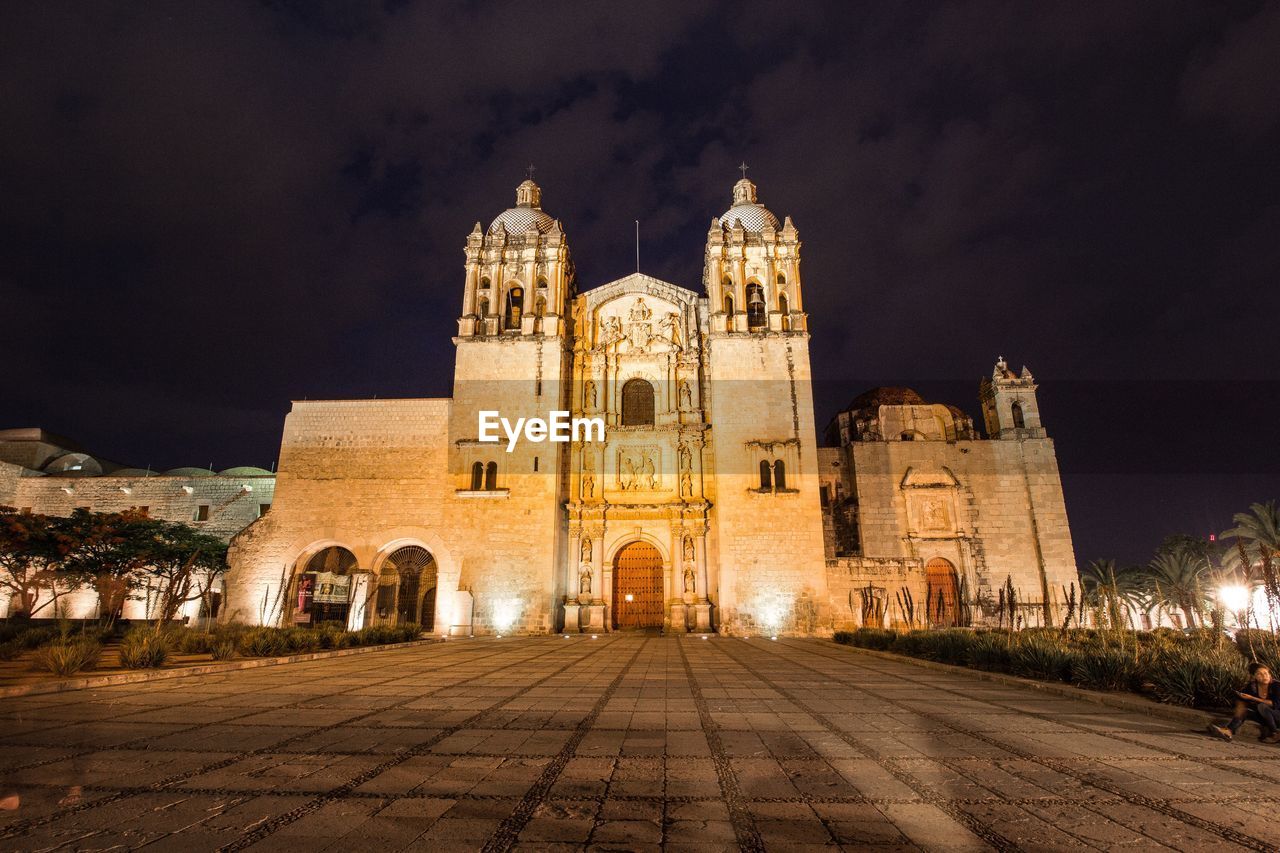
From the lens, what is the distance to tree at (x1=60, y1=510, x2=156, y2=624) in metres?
16.8

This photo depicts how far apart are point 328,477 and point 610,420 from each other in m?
10.3

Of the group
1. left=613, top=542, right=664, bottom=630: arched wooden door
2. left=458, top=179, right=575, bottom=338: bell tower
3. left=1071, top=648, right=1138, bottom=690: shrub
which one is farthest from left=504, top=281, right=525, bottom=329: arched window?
left=1071, top=648, right=1138, bottom=690: shrub

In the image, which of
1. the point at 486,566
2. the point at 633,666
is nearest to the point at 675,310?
the point at 486,566

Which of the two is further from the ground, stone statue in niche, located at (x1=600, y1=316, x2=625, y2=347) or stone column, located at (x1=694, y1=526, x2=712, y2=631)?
stone statue in niche, located at (x1=600, y1=316, x2=625, y2=347)

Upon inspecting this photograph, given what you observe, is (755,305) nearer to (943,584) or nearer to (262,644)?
(943,584)

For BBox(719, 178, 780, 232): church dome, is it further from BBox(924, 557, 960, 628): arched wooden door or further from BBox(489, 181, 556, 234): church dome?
BBox(924, 557, 960, 628): arched wooden door

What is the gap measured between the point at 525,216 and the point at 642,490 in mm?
12890

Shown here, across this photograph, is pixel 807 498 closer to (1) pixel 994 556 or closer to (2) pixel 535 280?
(1) pixel 994 556

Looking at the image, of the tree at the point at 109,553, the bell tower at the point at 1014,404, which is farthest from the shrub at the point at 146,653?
the bell tower at the point at 1014,404

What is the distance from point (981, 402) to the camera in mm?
25422

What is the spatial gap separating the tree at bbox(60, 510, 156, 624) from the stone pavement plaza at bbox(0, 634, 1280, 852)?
43.2ft

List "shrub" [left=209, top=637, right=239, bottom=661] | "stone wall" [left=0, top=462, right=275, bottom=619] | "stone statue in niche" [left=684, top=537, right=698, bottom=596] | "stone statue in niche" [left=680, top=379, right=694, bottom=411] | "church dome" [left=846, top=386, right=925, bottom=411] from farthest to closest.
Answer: "church dome" [left=846, top=386, right=925, bottom=411], "stone wall" [left=0, top=462, right=275, bottom=619], "stone statue in niche" [left=680, top=379, right=694, bottom=411], "stone statue in niche" [left=684, top=537, right=698, bottom=596], "shrub" [left=209, top=637, right=239, bottom=661]

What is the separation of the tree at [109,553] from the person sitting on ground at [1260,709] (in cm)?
2204

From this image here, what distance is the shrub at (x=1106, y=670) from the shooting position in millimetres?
6699
